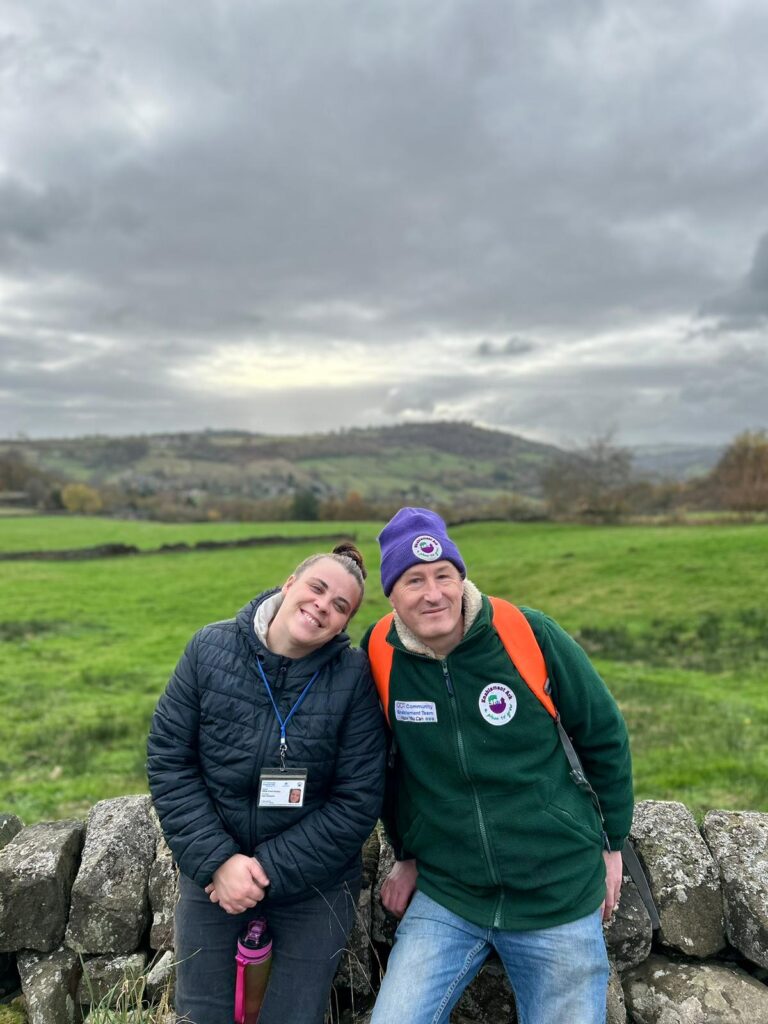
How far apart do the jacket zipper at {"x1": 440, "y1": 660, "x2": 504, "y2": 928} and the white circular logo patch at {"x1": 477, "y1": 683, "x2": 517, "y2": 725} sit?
117mm

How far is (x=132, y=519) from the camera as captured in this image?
67875 millimetres

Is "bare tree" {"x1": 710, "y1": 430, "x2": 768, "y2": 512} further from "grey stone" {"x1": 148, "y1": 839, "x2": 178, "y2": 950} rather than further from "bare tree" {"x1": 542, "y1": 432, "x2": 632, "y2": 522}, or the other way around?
"grey stone" {"x1": 148, "y1": 839, "x2": 178, "y2": 950}

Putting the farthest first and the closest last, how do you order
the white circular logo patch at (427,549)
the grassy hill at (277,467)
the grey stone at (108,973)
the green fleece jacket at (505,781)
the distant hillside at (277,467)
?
the grassy hill at (277,467) → the distant hillside at (277,467) → the grey stone at (108,973) → the white circular logo patch at (427,549) → the green fleece jacket at (505,781)

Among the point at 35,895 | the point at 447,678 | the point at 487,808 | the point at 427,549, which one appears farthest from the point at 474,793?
the point at 35,895

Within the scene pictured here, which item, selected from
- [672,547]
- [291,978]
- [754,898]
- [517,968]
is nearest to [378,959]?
[291,978]

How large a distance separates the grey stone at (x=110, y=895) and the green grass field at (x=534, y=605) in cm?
493

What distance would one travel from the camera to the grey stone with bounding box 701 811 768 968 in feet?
9.37

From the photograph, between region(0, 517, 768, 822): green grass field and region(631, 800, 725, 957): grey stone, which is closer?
region(631, 800, 725, 957): grey stone

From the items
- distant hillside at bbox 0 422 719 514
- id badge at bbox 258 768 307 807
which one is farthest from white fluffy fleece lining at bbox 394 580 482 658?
distant hillside at bbox 0 422 719 514

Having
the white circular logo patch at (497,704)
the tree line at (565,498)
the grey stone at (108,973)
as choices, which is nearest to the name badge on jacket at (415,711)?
the white circular logo patch at (497,704)

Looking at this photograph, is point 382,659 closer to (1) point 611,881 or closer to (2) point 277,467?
(1) point 611,881

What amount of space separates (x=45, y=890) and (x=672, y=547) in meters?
27.3

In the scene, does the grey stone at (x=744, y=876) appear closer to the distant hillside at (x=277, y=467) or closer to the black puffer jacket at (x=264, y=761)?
the black puffer jacket at (x=264, y=761)

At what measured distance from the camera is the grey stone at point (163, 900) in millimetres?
3055
